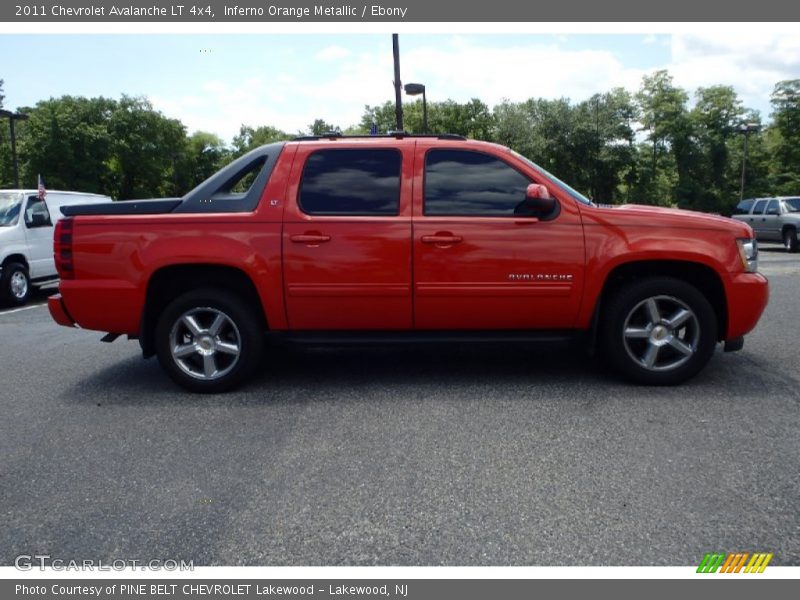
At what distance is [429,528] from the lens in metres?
3.00

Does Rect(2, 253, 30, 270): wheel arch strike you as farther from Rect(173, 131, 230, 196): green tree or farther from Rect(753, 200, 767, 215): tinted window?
Rect(173, 131, 230, 196): green tree

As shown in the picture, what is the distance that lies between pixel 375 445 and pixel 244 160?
258cm

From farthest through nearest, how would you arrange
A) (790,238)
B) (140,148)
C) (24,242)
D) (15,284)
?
(140,148)
(790,238)
(24,242)
(15,284)

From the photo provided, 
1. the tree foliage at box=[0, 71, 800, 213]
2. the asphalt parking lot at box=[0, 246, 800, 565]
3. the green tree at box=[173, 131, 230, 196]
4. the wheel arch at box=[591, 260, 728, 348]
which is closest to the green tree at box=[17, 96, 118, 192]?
the tree foliage at box=[0, 71, 800, 213]

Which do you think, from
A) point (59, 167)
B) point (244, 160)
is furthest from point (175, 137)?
point (244, 160)

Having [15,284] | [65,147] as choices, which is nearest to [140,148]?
[65,147]

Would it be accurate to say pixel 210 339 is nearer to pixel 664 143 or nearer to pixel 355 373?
pixel 355 373

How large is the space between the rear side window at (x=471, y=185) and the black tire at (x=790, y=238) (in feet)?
61.8

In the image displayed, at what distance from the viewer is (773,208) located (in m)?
21.8

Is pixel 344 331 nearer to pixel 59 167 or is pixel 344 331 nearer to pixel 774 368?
pixel 774 368

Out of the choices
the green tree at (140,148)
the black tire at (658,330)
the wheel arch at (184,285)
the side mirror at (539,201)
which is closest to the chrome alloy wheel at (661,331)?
the black tire at (658,330)

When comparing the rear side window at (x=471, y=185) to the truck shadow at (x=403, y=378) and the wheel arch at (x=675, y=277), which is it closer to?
the wheel arch at (x=675, y=277)

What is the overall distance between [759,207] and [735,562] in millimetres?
22969

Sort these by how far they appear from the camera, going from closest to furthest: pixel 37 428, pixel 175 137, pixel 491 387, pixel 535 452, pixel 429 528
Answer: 1. pixel 429 528
2. pixel 535 452
3. pixel 37 428
4. pixel 491 387
5. pixel 175 137
